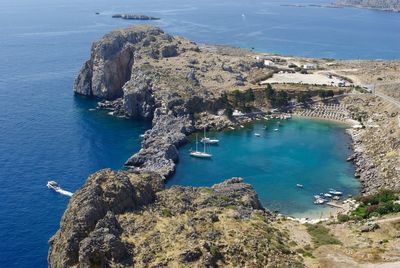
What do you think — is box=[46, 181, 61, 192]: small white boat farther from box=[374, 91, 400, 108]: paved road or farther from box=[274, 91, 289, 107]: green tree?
box=[374, 91, 400, 108]: paved road

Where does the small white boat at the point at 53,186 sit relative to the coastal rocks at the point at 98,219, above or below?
below

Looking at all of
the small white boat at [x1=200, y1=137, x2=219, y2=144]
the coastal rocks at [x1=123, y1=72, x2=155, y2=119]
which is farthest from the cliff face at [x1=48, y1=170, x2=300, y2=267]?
the coastal rocks at [x1=123, y1=72, x2=155, y2=119]

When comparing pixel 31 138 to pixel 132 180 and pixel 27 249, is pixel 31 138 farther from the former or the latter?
pixel 132 180

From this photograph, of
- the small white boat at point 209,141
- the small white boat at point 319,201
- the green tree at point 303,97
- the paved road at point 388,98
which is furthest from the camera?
the green tree at point 303,97

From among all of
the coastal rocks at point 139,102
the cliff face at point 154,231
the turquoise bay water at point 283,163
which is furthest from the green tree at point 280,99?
the cliff face at point 154,231

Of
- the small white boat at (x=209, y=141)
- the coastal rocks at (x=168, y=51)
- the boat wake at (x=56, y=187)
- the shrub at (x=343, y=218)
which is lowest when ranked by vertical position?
the boat wake at (x=56, y=187)

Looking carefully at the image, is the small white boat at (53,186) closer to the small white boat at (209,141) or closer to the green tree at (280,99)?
the small white boat at (209,141)

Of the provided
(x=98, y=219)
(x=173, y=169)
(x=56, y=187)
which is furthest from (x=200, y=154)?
(x=98, y=219)

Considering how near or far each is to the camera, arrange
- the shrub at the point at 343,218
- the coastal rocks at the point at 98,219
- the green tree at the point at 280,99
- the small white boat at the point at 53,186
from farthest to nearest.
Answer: the green tree at the point at 280,99
the small white boat at the point at 53,186
the shrub at the point at 343,218
the coastal rocks at the point at 98,219

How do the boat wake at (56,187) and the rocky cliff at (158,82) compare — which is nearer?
the boat wake at (56,187)
